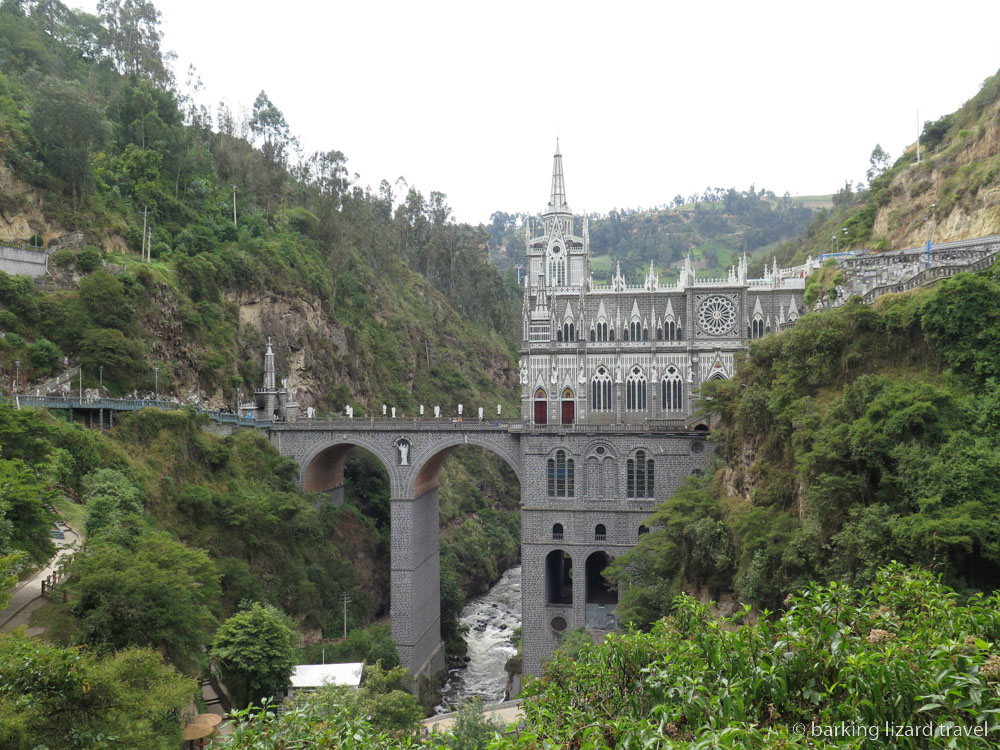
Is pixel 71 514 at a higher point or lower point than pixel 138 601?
higher

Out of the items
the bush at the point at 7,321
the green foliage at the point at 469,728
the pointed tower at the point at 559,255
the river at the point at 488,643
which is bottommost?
the river at the point at 488,643

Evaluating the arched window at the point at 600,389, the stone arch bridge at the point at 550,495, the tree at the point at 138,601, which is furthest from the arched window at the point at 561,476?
the tree at the point at 138,601

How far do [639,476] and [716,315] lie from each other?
11.3 metres

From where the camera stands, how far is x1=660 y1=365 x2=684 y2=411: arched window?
4588 cm

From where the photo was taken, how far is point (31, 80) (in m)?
59.3

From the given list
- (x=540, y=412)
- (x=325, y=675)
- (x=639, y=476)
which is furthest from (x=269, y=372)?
(x=639, y=476)

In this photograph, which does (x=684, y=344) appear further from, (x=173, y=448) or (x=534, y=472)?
(x=173, y=448)

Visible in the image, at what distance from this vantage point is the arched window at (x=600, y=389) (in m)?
46.4

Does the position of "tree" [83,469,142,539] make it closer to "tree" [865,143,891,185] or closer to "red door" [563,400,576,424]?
"red door" [563,400,576,424]

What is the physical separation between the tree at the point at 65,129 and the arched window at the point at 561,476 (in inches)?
1323

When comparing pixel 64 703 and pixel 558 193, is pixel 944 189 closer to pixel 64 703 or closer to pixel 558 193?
pixel 558 193

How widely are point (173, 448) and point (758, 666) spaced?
34.3 m

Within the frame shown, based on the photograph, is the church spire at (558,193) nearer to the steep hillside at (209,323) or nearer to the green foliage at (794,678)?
the steep hillside at (209,323)

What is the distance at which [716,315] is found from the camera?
46.1 meters
